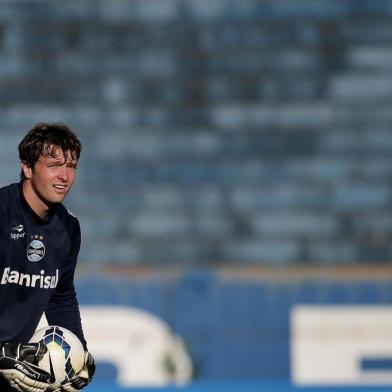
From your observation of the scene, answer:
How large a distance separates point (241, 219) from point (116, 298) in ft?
5.57

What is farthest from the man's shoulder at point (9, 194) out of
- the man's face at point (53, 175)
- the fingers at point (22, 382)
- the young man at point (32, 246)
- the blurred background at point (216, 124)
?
the blurred background at point (216, 124)

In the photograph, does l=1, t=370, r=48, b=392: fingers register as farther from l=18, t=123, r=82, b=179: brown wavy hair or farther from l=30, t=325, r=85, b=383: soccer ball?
l=18, t=123, r=82, b=179: brown wavy hair

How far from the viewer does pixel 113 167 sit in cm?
918

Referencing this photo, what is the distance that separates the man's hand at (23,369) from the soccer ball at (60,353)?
2 centimetres

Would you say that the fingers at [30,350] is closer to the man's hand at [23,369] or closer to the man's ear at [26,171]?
the man's hand at [23,369]

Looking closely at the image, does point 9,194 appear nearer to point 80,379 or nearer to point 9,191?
point 9,191

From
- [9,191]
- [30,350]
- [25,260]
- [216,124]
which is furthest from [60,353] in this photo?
[216,124]

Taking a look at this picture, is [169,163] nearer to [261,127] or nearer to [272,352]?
[261,127]

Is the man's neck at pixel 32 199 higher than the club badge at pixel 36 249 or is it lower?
higher

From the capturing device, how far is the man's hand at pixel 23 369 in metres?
4.09

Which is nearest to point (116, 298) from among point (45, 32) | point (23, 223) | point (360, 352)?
point (360, 352)

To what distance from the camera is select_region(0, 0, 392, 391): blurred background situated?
29.6 feet

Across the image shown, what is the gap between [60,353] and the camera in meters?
4.20

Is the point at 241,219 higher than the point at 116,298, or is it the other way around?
the point at 241,219
